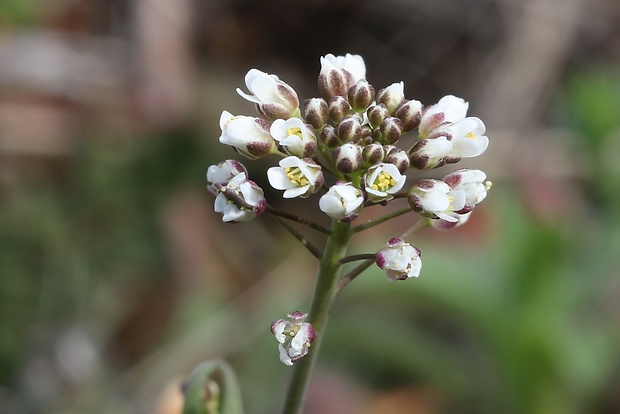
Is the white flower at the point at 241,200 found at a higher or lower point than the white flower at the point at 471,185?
lower

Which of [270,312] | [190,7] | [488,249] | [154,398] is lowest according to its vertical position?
[154,398]

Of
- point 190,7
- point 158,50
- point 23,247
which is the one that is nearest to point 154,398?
point 23,247

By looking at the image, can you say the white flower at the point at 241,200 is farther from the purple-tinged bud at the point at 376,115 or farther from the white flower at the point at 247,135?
the purple-tinged bud at the point at 376,115

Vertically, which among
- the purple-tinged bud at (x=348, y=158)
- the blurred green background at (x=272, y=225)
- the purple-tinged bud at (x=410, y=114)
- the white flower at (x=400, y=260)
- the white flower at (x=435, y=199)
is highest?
the purple-tinged bud at (x=410, y=114)

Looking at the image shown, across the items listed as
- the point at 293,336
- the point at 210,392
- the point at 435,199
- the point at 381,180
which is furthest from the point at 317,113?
the point at 210,392

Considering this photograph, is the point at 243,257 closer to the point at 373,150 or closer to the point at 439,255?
the point at 439,255

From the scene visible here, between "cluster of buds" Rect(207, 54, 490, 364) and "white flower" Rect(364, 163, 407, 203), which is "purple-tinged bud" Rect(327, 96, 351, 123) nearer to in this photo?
"cluster of buds" Rect(207, 54, 490, 364)

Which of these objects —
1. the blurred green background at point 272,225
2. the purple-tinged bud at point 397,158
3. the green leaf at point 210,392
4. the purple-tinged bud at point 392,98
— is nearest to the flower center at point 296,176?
the purple-tinged bud at point 397,158
